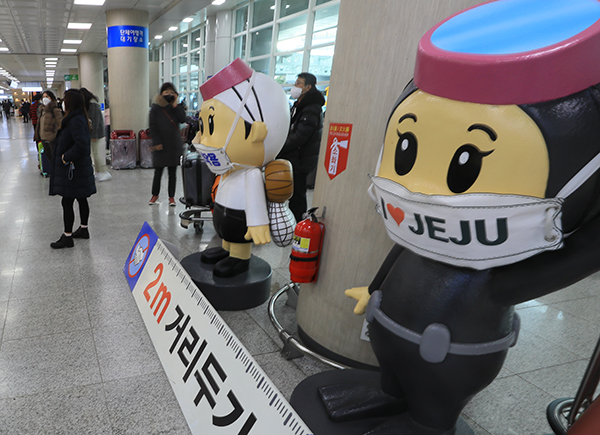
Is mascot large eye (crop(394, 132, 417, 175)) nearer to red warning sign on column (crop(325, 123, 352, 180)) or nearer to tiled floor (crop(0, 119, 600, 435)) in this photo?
red warning sign on column (crop(325, 123, 352, 180))

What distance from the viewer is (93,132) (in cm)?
666

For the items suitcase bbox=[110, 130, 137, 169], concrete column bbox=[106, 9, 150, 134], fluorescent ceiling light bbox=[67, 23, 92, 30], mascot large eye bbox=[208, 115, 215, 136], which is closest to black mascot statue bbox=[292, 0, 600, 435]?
mascot large eye bbox=[208, 115, 215, 136]

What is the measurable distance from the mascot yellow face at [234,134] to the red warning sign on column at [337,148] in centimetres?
48

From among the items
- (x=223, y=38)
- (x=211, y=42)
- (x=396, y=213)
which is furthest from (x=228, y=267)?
(x=211, y=42)

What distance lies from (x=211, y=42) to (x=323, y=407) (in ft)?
40.2

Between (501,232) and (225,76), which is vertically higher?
(225,76)

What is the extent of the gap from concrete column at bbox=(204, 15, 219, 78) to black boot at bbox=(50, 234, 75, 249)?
9166mm

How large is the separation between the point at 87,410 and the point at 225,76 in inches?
72.9

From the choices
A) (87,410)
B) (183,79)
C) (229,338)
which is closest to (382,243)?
(229,338)

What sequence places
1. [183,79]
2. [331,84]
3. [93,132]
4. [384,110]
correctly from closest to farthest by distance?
[384,110] → [331,84] → [93,132] → [183,79]

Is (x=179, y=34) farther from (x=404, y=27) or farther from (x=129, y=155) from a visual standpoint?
(x=404, y=27)

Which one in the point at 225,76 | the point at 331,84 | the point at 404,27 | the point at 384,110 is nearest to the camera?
the point at 404,27

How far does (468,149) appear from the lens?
103cm

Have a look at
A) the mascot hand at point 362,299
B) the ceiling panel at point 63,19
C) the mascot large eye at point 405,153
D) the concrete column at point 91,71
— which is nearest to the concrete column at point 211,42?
the ceiling panel at point 63,19
